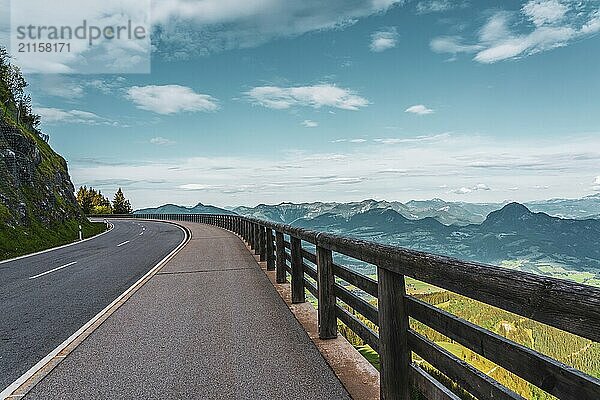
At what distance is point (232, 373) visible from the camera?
541 cm

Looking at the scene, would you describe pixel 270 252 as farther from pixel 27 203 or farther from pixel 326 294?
pixel 27 203

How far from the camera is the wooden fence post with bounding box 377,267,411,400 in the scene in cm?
403

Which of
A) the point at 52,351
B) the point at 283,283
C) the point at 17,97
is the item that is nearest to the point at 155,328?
the point at 52,351

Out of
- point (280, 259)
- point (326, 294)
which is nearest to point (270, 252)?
point (280, 259)

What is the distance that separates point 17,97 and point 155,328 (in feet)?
277

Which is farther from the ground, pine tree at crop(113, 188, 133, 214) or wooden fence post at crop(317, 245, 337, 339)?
pine tree at crop(113, 188, 133, 214)

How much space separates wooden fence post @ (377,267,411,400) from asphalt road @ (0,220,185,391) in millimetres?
3923

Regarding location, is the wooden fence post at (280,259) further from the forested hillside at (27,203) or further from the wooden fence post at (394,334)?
the forested hillside at (27,203)

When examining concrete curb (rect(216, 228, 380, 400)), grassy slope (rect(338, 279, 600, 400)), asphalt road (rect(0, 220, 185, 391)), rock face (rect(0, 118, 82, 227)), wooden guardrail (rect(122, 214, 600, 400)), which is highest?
rock face (rect(0, 118, 82, 227))

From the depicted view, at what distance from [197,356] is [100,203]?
130234 mm

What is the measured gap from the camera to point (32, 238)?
2867 cm

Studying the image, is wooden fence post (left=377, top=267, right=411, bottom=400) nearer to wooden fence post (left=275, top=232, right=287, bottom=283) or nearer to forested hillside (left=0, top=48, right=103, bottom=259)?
wooden fence post (left=275, top=232, right=287, bottom=283)

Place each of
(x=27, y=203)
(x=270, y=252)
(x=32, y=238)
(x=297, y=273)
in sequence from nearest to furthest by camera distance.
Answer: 1. (x=297, y=273)
2. (x=270, y=252)
3. (x=32, y=238)
4. (x=27, y=203)

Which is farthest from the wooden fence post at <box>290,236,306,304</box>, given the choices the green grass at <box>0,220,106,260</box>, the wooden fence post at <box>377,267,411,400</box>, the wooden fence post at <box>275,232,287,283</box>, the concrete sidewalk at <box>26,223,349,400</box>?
the green grass at <box>0,220,106,260</box>
